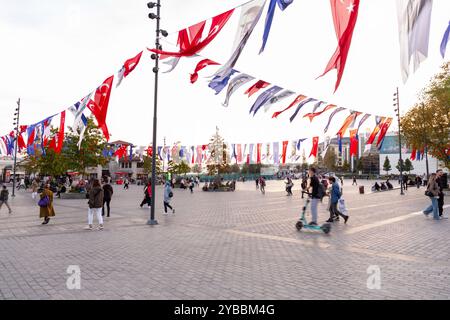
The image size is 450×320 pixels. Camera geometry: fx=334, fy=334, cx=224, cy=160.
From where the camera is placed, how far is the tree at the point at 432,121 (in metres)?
31.4

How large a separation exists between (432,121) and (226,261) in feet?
110

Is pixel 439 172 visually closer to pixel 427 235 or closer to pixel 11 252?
pixel 427 235

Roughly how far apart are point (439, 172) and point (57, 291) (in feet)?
45.1

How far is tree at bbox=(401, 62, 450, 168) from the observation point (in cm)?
3142

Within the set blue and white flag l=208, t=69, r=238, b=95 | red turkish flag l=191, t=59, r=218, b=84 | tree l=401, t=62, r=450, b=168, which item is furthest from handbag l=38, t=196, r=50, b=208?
tree l=401, t=62, r=450, b=168

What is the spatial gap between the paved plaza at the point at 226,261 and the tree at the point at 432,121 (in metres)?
25.1

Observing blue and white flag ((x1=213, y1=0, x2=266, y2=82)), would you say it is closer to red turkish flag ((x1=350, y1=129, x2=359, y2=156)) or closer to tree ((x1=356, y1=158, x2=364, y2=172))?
red turkish flag ((x1=350, y1=129, x2=359, y2=156))

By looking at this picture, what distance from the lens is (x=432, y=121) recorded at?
32719 mm

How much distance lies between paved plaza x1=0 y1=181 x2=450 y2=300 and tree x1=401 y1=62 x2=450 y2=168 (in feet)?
82.4

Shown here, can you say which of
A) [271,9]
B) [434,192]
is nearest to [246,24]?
[271,9]

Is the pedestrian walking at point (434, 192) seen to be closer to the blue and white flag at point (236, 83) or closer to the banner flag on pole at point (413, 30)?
the banner flag on pole at point (413, 30)

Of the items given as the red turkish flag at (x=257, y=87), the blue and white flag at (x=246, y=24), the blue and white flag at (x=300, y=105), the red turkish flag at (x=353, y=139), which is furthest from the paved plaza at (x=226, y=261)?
the red turkish flag at (x=353, y=139)

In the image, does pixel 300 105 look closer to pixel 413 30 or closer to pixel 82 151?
pixel 413 30

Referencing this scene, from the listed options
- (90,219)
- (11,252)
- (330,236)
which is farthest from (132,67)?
(330,236)
